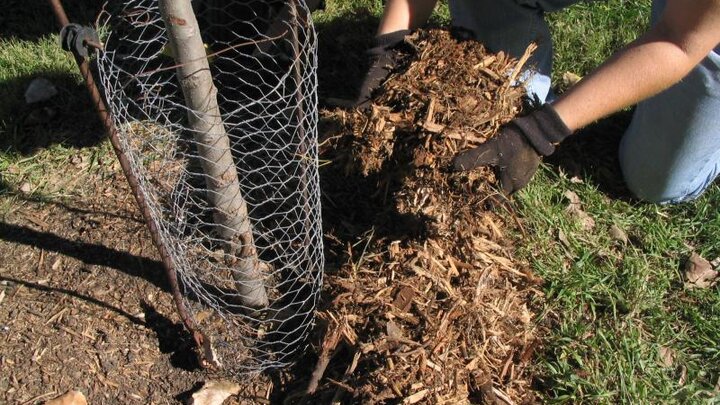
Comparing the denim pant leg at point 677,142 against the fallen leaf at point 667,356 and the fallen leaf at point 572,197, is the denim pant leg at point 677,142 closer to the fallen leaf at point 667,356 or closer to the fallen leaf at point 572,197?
the fallen leaf at point 572,197

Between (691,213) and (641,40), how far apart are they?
0.94 m

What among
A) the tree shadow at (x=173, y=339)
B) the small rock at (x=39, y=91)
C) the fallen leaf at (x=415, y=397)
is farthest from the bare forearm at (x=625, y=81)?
the small rock at (x=39, y=91)

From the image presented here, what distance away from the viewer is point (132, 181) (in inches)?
64.2

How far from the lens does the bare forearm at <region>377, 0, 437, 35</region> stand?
2.65 m

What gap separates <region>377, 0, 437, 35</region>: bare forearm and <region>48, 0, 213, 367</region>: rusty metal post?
4.02ft

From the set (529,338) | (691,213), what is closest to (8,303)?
(529,338)

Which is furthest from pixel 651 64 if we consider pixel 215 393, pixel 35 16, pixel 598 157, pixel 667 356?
pixel 35 16

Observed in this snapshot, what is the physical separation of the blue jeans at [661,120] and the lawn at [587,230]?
0.35 feet

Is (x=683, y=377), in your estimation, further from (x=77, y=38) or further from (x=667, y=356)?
(x=77, y=38)

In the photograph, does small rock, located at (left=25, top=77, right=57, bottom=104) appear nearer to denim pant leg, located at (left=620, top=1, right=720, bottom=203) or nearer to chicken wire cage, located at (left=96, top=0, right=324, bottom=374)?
chicken wire cage, located at (left=96, top=0, right=324, bottom=374)

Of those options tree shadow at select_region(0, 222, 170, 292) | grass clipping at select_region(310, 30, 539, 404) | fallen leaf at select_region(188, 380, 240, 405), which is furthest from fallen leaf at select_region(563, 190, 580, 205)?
tree shadow at select_region(0, 222, 170, 292)

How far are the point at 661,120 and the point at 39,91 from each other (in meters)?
2.66

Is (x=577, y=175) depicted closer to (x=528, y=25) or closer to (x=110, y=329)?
(x=528, y=25)

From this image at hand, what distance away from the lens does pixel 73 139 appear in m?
2.86
